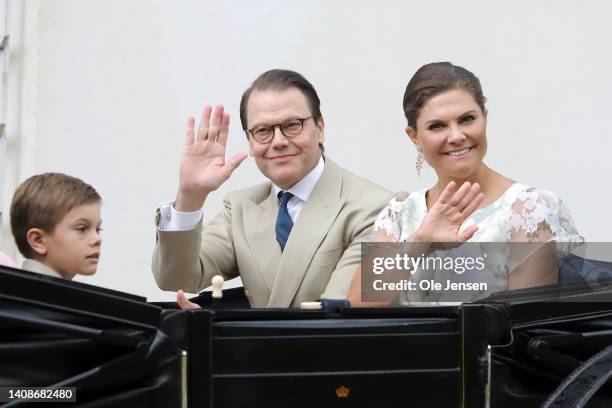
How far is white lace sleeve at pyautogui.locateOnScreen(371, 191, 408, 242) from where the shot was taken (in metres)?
2.13

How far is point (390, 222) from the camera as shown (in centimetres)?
216

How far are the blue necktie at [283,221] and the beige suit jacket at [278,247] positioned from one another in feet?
0.05

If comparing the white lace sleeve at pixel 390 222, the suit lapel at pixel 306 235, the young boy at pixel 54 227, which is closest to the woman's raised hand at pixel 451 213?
the white lace sleeve at pixel 390 222

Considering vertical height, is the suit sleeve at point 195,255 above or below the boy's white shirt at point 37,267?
above

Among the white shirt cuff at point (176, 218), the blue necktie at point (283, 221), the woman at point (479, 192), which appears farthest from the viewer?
the blue necktie at point (283, 221)

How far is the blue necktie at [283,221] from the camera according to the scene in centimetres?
232

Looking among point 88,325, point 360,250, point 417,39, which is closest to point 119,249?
point 417,39

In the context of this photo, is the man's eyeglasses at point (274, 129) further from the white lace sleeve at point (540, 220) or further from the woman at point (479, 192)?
the white lace sleeve at point (540, 220)

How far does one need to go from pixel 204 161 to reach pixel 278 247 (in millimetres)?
366

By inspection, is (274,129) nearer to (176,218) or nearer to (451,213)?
(176,218)

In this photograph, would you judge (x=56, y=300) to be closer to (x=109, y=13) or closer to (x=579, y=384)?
→ (x=579, y=384)

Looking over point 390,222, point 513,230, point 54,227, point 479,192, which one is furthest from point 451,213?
point 54,227

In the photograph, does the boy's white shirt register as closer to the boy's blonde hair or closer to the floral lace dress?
the boy's blonde hair

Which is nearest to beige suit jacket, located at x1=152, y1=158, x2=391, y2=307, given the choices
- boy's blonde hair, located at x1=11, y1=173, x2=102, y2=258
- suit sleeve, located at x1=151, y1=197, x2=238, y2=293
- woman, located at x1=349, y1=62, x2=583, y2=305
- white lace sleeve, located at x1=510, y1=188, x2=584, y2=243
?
suit sleeve, located at x1=151, y1=197, x2=238, y2=293
